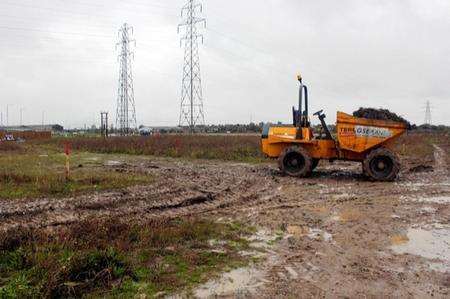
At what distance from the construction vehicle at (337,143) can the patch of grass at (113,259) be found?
8.42 metres

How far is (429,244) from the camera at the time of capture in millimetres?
8164

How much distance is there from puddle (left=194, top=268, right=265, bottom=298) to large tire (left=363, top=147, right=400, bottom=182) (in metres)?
10.3

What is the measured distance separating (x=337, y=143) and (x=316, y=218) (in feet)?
22.1

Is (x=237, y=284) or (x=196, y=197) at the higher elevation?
(x=196, y=197)

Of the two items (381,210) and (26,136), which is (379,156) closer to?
(381,210)

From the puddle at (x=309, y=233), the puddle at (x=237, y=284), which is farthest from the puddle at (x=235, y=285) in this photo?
the puddle at (x=309, y=233)

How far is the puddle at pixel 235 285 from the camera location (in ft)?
18.7

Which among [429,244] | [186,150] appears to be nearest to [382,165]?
[429,244]

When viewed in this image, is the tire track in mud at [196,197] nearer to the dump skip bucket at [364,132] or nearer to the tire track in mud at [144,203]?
the tire track in mud at [144,203]

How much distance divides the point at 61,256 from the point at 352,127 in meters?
11.5

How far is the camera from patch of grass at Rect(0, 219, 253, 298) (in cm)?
562

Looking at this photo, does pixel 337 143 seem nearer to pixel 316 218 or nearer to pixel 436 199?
pixel 436 199

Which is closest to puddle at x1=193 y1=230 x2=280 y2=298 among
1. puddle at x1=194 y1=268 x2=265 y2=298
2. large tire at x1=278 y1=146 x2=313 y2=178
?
puddle at x1=194 y1=268 x2=265 y2=298

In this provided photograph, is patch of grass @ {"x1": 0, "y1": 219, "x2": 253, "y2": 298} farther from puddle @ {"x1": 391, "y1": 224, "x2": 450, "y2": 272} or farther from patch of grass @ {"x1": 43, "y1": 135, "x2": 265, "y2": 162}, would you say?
patch of grass @ {"x1": 43, "y1": 135, "x2": 265, "y2": 162}
